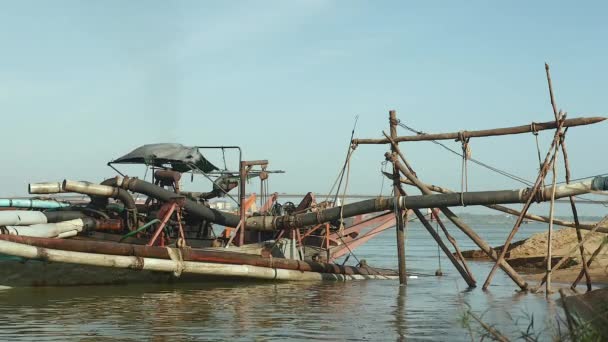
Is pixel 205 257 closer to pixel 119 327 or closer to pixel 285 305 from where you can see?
pixel 285 305

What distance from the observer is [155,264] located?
1789 cm

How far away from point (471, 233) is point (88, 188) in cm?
965

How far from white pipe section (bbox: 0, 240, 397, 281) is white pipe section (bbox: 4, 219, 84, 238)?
4.72 feet

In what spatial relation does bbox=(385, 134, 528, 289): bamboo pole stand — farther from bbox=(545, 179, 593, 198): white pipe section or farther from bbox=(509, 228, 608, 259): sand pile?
bbox=(509, 228, 608, 259): sand pile

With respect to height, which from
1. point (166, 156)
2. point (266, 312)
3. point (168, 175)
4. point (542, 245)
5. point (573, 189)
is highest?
point (166, 156)

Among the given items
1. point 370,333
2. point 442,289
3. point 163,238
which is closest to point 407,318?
point 370,333

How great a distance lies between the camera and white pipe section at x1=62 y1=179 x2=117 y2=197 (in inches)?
768

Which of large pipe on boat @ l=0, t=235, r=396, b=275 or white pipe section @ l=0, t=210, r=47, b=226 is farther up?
white pipe section @ l=0, t=210, r=47, b=226

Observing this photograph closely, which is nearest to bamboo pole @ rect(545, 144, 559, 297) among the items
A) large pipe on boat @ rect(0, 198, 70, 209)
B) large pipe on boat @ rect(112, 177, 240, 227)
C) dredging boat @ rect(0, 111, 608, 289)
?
dredging boat @ rect(0, 111, 608, 289)

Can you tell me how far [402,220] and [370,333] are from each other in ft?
24.7

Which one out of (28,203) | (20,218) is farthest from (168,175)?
(20,218)

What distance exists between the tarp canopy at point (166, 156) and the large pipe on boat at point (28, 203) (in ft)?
6.91

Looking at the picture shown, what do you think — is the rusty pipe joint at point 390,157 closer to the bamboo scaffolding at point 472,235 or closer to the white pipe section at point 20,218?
the bamboo scaffolding at point 472,235

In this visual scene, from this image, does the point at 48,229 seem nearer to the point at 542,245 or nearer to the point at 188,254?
the point at 188,254
